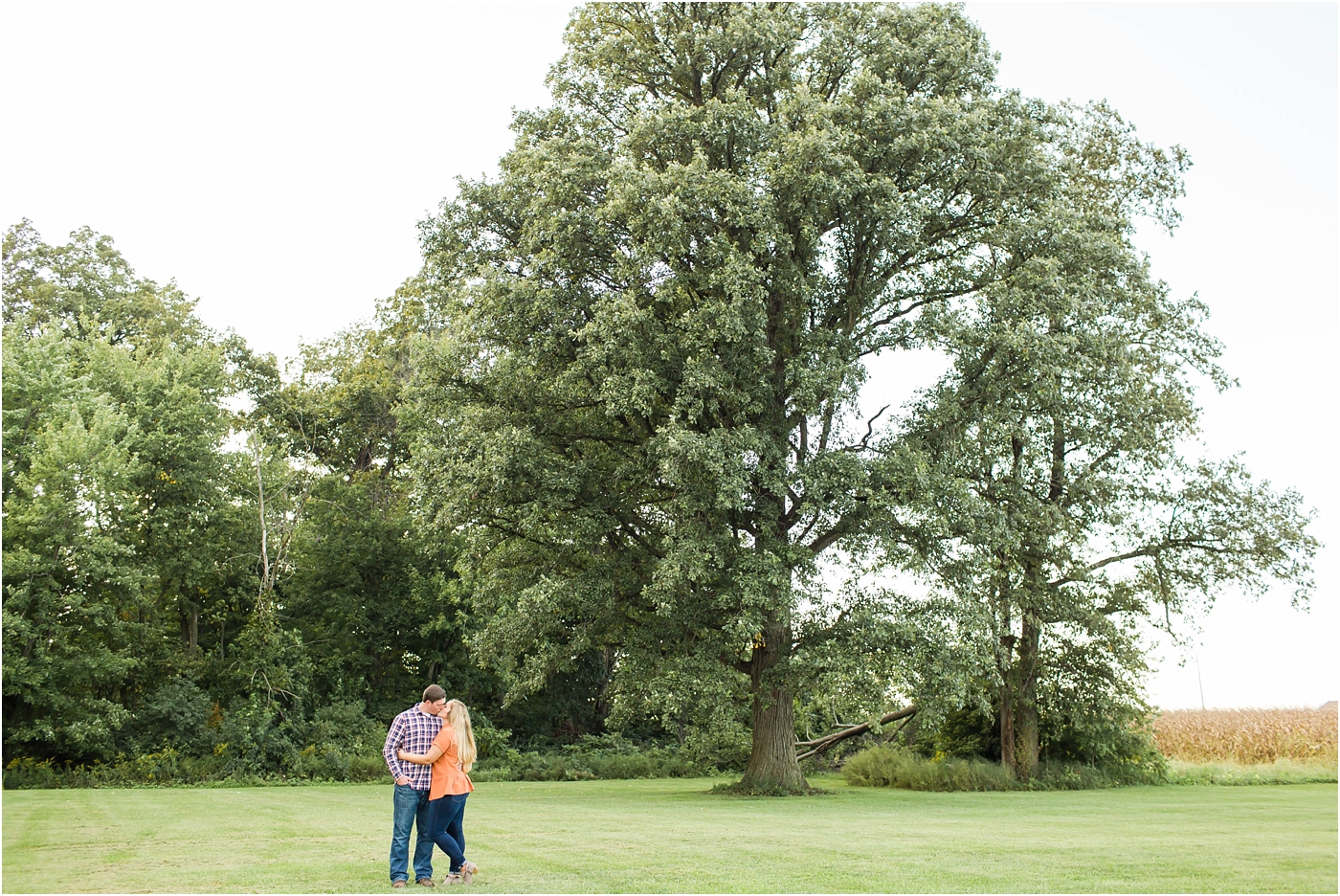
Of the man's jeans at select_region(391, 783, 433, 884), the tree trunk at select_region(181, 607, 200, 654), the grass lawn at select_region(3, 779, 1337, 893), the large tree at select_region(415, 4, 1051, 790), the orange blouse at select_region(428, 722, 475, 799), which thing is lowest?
the grass lawn at select_region(3, 779, 1337, 893)

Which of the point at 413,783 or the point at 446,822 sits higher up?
the point at 413,783

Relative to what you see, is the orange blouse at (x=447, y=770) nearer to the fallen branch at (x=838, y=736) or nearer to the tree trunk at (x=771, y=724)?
the tree trunk at (x=771, y=724)

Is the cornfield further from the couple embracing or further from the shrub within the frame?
the couple embracing

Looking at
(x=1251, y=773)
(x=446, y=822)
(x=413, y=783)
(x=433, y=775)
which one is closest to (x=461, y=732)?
(x=433, y=775)

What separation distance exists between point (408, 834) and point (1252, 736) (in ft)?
83.0

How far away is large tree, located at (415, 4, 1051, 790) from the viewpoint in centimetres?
1952

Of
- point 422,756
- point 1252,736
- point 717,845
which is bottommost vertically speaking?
point 717,845

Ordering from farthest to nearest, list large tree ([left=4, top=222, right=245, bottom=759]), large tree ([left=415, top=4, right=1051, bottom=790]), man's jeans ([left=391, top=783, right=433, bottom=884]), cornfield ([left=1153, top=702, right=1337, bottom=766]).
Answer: large tree ([left=4, top=222, right=245, bottom=759]), cornfield ([left=1153, top=702, right=1337, bottom=766]), large tree ([left=415, top=4, right=1051, bottom=790]), man's jeans ([left=391, top=783, right=433, bottom=884])

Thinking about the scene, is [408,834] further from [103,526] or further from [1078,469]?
[103,526]

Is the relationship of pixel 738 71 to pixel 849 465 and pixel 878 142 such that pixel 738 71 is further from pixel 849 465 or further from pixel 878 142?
pixel 849 465

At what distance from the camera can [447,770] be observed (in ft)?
30.1

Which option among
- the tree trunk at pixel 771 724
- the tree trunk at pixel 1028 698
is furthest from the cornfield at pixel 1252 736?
the tree trunk at pixel 771 724

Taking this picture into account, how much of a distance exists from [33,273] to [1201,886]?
1747 inches

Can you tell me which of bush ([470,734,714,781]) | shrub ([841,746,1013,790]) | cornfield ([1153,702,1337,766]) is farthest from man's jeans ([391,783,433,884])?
cornfield ([1153,702,1337,766])
